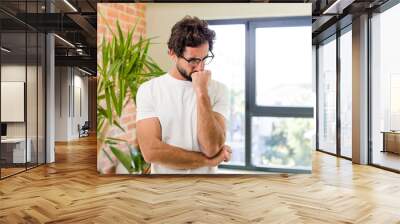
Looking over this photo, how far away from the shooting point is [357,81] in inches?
304

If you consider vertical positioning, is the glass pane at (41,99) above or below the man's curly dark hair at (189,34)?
below

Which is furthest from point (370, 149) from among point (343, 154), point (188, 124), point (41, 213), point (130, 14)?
point (41, 213)

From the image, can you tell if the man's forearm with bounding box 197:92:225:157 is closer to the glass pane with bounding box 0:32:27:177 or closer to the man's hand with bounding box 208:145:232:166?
the man's hand with bounding box 208:145:232:166

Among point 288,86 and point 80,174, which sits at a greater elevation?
point 288,86

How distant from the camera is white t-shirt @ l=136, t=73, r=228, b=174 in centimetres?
541

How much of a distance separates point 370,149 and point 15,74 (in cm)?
666

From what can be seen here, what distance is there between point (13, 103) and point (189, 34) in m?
3.25

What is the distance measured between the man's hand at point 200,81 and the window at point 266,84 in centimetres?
31

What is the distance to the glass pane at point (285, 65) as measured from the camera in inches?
226

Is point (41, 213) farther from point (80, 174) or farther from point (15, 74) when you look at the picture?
point (15, 74)

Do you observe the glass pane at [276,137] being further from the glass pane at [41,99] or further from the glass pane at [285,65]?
the glass pane at [41,99]

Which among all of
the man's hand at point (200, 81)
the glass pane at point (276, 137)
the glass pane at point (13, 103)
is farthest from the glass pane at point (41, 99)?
the glass pane at point (276, 137)

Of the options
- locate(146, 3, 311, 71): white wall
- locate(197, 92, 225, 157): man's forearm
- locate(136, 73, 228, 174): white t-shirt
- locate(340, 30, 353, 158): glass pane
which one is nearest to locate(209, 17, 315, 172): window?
locate(146, 3, 311, 71): white wall

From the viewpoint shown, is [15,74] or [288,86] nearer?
[288,86]
